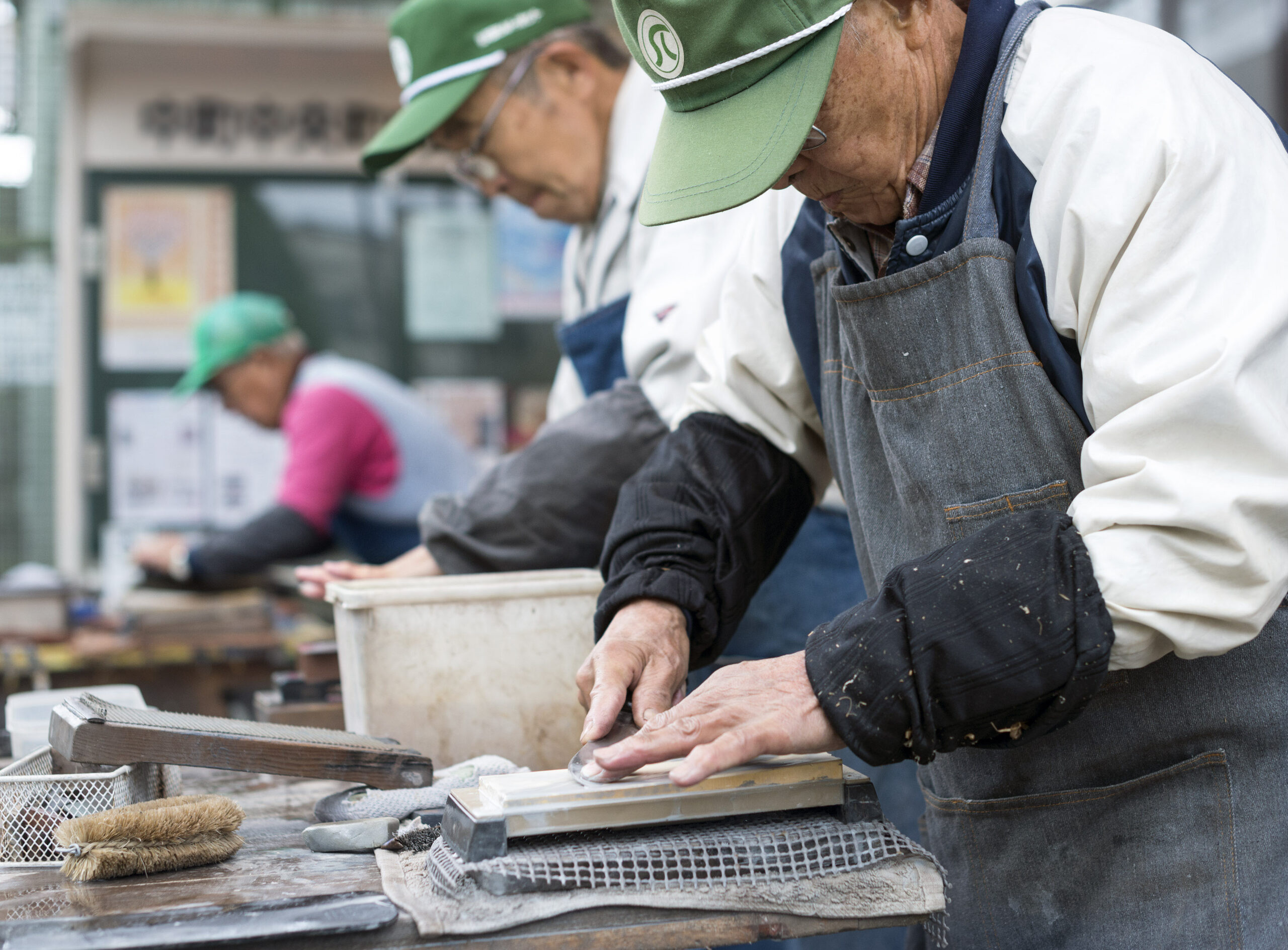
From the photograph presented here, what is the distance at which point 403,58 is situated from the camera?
7.91ft

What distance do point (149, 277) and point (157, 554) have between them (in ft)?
6.08

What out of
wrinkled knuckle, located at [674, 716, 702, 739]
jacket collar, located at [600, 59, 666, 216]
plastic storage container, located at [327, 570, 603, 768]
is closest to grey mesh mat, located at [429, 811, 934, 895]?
wrinkled knuckle, located at [674, 716, 702, 739]

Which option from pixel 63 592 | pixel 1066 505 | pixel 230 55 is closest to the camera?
pixel 1066 505

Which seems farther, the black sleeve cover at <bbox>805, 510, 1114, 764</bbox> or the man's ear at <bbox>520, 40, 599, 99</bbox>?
the man's ear at <bbox>520, 40, 599, 99</bbox>

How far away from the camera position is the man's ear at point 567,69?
240 centimetres

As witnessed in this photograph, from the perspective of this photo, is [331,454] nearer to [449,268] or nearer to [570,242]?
[570,242]

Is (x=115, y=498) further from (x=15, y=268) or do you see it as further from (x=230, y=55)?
(x=230, y=55)

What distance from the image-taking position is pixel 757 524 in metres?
1.60

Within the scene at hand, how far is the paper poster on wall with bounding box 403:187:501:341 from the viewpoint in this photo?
19.2ft

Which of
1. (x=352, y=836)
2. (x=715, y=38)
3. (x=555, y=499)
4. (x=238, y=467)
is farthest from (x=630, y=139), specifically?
(x=238, y=467)

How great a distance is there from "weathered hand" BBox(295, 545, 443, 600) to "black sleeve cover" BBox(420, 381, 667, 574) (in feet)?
0.09

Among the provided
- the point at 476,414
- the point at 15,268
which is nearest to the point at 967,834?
the point at 476,414

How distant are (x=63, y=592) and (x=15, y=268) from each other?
2.30 metres

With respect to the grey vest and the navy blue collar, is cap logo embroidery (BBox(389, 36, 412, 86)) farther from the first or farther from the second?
the grey vest
